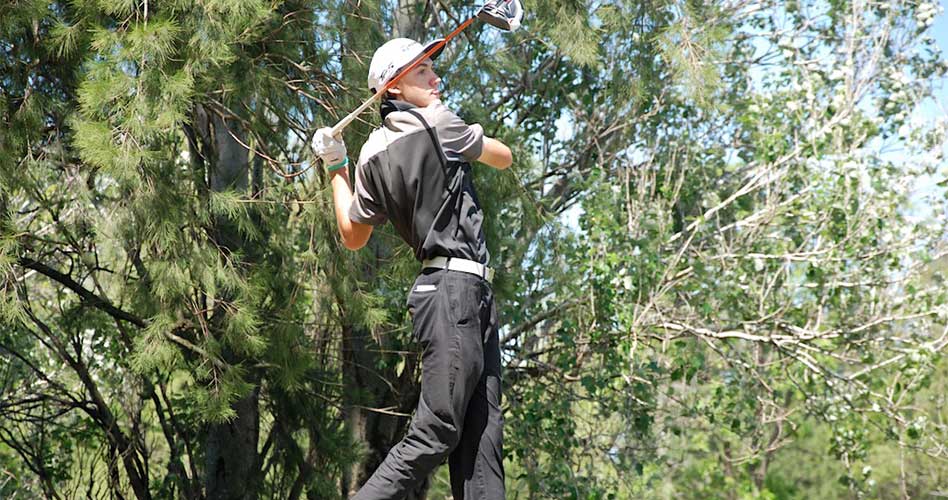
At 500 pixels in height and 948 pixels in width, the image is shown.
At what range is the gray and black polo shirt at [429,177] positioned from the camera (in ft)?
8.57

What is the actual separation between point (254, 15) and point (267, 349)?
1.23m

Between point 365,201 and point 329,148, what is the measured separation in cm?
16

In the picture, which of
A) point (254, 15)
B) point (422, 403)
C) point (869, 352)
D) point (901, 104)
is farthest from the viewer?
point (901, 104)

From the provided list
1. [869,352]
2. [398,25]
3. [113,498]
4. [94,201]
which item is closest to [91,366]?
[113,498]

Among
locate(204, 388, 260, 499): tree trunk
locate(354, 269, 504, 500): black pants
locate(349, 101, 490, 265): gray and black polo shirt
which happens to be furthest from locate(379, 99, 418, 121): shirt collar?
locate(204, 388, 260, 499): tree trunk

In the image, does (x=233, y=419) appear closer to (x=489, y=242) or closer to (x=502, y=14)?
(x=489, y=242)

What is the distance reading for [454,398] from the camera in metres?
2.54

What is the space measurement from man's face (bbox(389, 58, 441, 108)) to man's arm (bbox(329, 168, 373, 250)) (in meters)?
0.25

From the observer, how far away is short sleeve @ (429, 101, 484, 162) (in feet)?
8.66

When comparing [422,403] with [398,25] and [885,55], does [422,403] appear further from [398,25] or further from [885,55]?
[885,55]

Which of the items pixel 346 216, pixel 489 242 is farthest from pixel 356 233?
pixel 489 242

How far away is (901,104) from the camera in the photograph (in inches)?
269

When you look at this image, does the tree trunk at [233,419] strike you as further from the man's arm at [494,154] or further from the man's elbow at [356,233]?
the man's arm at [494,154]

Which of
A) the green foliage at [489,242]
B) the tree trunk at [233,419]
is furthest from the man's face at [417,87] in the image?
the tree trunk at [233,419]
